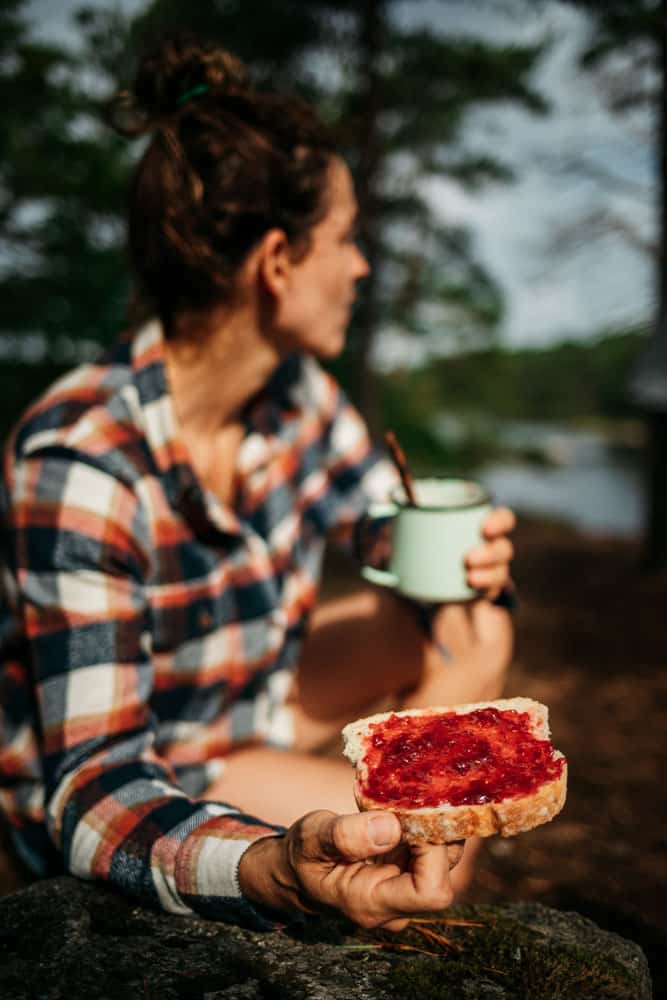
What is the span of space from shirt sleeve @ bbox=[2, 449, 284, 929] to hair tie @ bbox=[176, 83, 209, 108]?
3.31ft

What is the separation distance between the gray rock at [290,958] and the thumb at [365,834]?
0.40 metres

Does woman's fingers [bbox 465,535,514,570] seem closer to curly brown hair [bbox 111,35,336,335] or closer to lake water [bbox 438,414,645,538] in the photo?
curly brown hair [bbox 111,35,336,335]

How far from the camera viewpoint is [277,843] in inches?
58.4

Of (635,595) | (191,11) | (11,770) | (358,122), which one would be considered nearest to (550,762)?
(11,770)

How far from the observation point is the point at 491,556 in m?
2.03

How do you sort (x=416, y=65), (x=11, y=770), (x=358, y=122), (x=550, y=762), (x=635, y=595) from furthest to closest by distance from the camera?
(x=416, y=65)
(x=358, y=122)
(x=635, y=595)
(x=11, y=770)
(x=550, y=762)

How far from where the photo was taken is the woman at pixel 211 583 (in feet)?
5.34

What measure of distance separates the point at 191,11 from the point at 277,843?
302 inches

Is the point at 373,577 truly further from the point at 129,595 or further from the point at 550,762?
the point at 550,762

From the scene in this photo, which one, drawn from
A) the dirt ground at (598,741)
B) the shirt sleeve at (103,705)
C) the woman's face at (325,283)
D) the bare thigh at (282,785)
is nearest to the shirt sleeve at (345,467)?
the woman's face at (325,283)

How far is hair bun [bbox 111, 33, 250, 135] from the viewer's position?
227 centimetres

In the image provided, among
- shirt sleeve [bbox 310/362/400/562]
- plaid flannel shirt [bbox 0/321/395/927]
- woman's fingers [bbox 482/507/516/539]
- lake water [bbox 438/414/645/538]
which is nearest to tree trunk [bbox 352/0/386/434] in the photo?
lake water [bbox 438/414/645/538]

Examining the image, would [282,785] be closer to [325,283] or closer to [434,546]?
[434,546]

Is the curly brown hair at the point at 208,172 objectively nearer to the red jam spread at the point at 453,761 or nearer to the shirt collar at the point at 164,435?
the shirt collar at the point at 164,435
